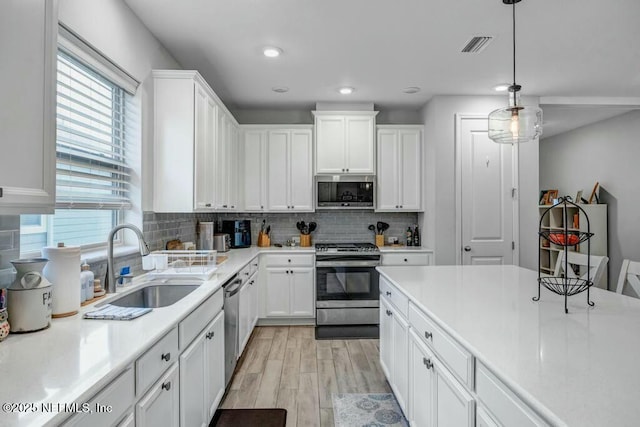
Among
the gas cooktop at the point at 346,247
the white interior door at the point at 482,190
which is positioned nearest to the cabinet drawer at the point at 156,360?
the gas cooktop at the point at 346,247

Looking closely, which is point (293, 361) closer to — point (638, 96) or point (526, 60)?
point (526, 60)

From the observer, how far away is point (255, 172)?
15.2ft

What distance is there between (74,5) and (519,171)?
4.30 meters

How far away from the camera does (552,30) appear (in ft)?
8.85

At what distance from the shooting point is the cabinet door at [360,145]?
14.7ft

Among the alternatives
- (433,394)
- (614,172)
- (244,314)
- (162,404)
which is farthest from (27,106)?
(614,172)

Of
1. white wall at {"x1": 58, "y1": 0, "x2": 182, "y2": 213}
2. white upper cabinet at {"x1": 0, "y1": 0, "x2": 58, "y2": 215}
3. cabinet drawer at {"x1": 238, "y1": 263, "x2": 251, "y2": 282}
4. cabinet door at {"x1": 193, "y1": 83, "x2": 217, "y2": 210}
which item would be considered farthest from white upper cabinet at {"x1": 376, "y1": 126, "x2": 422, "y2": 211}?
white upper cabinet at {"x1": 0, "y1": 0, "x2": 58, "y2": 215}

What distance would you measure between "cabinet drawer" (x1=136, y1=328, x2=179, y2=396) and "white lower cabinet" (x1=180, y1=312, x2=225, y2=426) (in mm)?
159

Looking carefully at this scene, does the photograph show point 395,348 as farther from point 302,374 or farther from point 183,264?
point 183,264

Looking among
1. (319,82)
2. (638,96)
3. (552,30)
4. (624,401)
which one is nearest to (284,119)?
(319,82)

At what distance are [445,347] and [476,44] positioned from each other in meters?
2.48

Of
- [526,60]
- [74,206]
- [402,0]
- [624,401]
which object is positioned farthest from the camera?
[526,60]

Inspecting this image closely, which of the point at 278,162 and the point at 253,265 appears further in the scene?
the point at 278,162

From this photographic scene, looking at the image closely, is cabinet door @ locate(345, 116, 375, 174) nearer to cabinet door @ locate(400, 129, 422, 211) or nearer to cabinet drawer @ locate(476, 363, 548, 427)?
cabinet door @ locate(400, 129, 422, 211)
